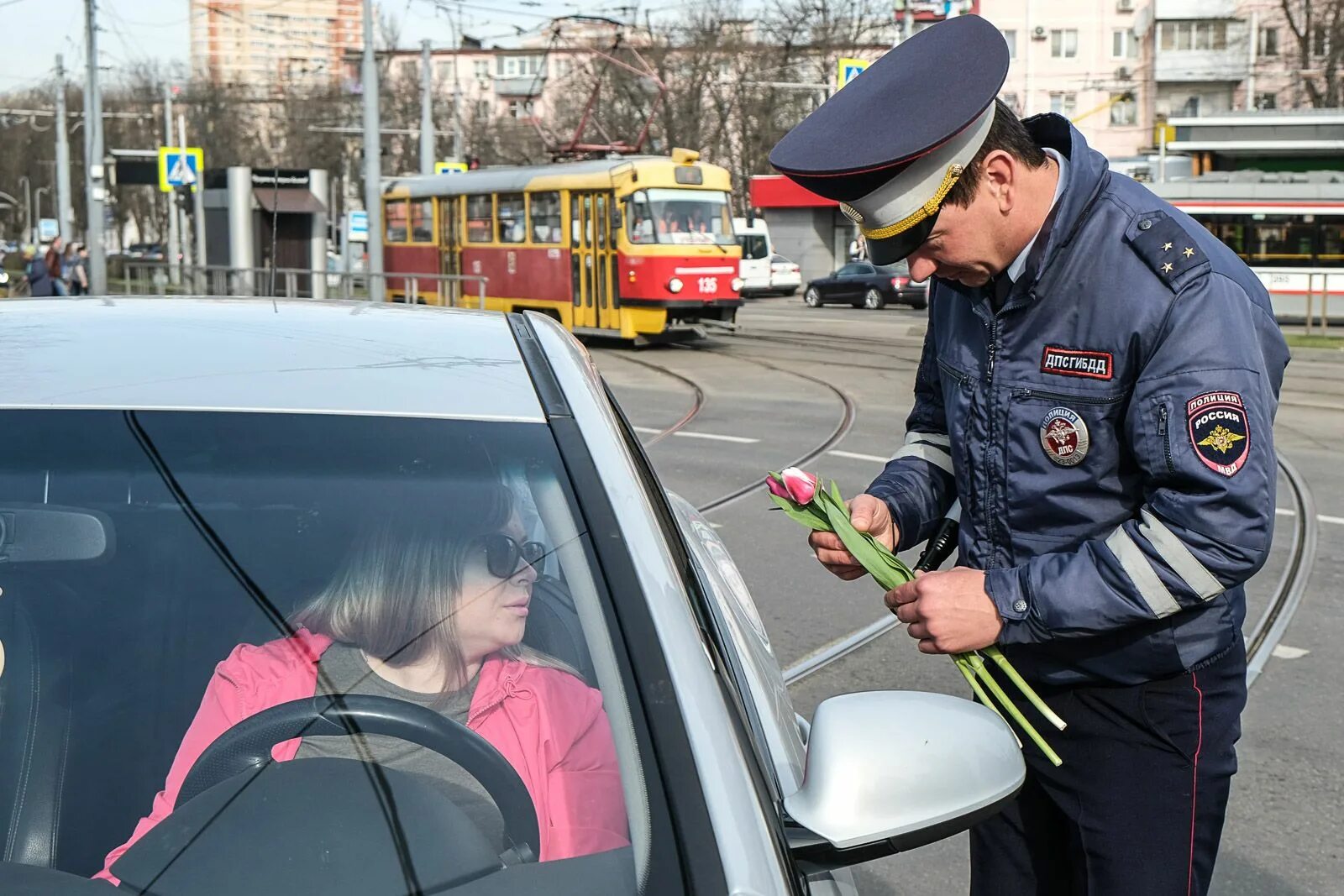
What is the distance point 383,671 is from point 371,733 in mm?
97

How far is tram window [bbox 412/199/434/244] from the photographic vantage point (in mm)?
27344

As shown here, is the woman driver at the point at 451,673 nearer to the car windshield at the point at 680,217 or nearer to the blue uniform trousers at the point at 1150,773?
the blue uniform trousers at the point at 1150,773

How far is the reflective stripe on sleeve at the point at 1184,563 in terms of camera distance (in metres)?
2.01

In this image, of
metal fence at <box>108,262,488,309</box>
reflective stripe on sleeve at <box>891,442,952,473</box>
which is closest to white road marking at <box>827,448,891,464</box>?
reflective stripe on sleeve at <box>891,442,952,473</box>

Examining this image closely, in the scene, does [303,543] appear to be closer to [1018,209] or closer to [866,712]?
[866,712]

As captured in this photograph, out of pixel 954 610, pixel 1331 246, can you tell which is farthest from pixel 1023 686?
pixel 1331 246

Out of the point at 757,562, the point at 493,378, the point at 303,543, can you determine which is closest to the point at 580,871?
the point at 303,543

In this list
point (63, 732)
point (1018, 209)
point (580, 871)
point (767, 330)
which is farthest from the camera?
point (767, 330)

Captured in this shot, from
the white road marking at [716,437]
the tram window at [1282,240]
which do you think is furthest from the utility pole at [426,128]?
the white road marking at [716,437]

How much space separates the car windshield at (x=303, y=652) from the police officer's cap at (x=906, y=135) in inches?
21.8

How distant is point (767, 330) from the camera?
26203mm

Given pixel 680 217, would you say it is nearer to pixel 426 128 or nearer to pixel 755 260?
pixel 426 128

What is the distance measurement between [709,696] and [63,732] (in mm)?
741

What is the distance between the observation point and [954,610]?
2.15 m
